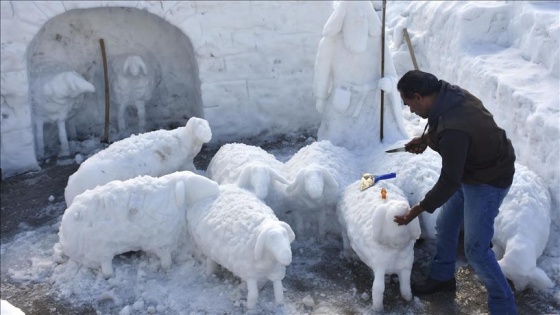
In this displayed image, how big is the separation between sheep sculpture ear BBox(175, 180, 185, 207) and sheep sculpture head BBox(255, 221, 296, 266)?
856 mm

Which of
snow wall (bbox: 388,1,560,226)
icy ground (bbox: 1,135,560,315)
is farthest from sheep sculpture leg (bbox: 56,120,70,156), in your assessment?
snow wall (bbox: 388,1,560,226)

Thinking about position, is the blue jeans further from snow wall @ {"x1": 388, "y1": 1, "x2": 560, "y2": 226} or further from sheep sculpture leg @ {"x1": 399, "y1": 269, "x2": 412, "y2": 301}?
snow wall @ {"x1": 388, "y1": 1, "x2": 560, "y2": 226}

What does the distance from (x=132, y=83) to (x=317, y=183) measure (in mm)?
3371

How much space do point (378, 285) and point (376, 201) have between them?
2.01ft

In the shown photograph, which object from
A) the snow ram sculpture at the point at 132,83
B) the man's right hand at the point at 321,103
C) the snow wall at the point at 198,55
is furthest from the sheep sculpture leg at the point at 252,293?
the snow ram sculpture at the point at 132,83

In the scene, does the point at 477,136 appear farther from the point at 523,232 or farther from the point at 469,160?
the point at 523,232

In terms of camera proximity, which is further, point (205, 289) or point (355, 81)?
point (355, 81)

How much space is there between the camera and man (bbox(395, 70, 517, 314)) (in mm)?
3426

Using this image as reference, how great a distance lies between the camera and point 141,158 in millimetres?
5336

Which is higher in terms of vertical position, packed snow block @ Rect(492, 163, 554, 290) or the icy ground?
packed snow block @ Rect(492, 163, 554, 290)

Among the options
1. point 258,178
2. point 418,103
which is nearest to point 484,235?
point 418,103

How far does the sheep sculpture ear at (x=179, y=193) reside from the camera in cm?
459

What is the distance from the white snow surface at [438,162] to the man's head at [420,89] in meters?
1.33

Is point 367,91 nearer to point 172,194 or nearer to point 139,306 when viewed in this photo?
point 172,194
